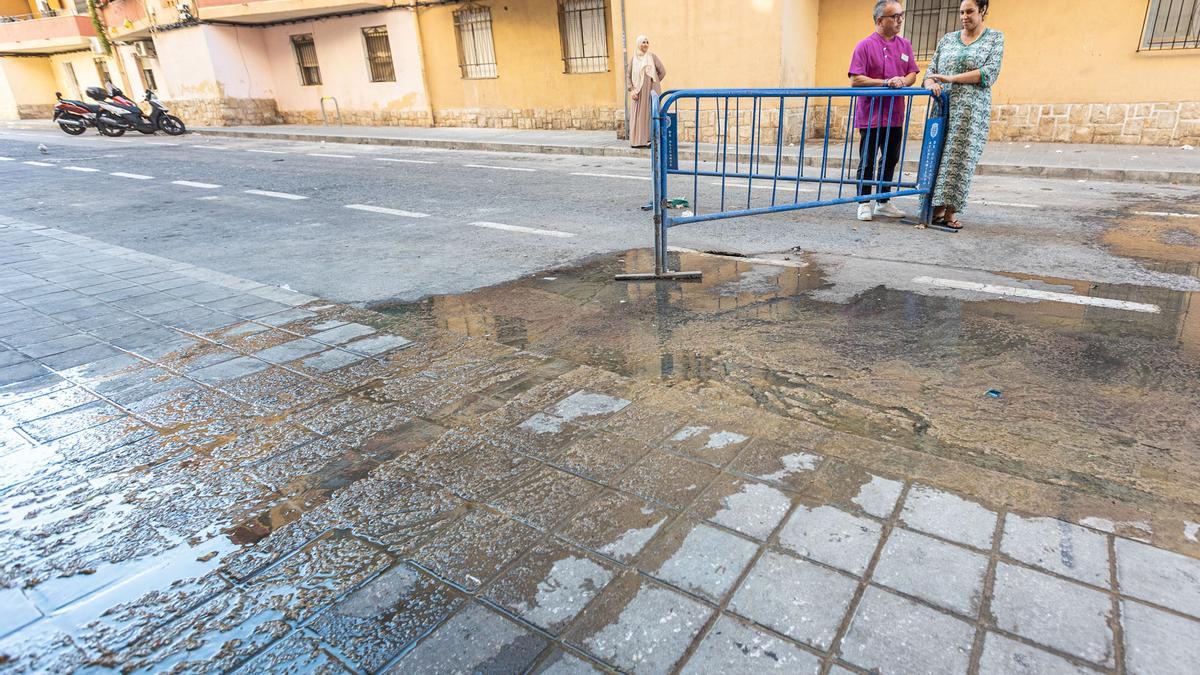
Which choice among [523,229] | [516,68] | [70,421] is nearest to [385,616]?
[70,421]

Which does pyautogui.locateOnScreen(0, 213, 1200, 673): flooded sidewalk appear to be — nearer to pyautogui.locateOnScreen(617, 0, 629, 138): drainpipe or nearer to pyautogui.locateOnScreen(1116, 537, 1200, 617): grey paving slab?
pyautogui.locateOnScreen(1116, 537, 1200, 617): grey paving slab

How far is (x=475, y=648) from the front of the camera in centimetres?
188

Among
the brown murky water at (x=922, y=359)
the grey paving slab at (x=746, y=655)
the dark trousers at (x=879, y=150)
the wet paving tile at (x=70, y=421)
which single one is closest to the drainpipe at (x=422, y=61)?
the dark trousers at (x=879, y=150)

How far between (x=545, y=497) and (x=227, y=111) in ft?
86.1

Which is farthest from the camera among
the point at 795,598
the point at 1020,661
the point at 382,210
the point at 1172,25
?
the point at 1172,25

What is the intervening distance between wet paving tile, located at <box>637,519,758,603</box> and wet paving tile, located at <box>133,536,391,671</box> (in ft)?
2.91

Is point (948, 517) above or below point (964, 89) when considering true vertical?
below

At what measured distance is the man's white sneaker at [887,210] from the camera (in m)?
7.13

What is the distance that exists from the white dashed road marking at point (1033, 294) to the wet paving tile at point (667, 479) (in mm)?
3042

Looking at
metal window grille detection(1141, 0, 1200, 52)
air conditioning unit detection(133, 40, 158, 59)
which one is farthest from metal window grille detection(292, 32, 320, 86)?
metal window grille detection(1141, 0, 1200, 52)

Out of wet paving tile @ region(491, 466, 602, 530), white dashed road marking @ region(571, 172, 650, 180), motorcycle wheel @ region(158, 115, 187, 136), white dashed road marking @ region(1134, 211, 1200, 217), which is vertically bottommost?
white dashed road marking @ region(1134, 211, 1200, 217)

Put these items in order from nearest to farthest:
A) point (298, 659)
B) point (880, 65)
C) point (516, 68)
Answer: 1. point (298, 659)
2. point (880, 65)
3. point (516, 68)

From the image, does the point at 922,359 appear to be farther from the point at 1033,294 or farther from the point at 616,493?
the point at 616,493

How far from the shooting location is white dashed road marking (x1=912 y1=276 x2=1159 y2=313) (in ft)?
14.0
